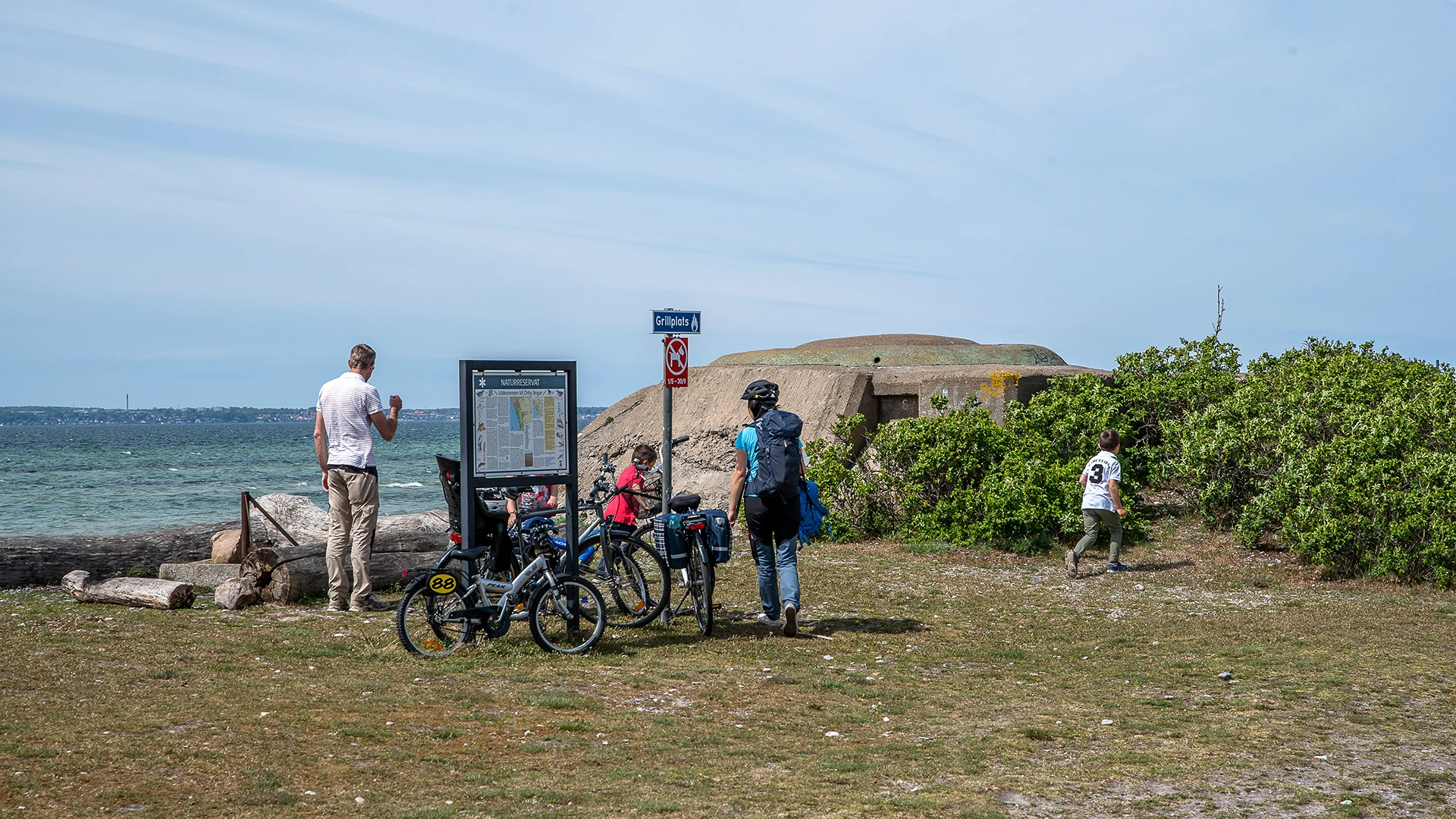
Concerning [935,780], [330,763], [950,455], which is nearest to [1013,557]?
[950,455]

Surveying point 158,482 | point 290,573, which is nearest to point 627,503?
point 290,573

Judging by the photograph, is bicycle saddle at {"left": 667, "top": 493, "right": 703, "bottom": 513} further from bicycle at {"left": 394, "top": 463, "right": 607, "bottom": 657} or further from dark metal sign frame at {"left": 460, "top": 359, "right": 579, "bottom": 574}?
bicycle at {"left": 394, "top": 463, "right": 607, "bottom": 657}

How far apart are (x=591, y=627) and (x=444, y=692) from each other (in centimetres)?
162

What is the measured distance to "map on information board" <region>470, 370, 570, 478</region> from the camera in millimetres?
7281

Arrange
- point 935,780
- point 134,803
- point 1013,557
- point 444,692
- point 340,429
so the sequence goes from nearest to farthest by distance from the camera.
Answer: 1. point 134,803
2. point 935,780
3. point 444,692
4. point 340,429
5. point 1013,557

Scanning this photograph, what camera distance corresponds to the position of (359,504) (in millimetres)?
8375

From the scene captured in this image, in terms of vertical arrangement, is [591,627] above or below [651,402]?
below

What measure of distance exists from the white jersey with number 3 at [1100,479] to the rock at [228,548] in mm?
7917

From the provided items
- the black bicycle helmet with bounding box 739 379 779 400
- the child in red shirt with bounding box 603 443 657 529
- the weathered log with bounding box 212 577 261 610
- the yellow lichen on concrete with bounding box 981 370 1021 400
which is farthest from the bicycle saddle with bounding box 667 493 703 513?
the yellow lichen on concrete with bounding box 981 370 1021 400

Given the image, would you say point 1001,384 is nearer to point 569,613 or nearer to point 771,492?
point 771,492

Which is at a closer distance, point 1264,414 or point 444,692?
point 444,692

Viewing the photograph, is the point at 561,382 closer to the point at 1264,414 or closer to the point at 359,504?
the point at 359,504

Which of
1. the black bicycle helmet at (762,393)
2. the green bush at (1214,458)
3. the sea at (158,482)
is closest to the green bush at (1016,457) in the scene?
the green bush at (1214,458)

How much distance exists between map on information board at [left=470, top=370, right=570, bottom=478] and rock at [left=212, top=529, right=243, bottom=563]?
4.52 meters
